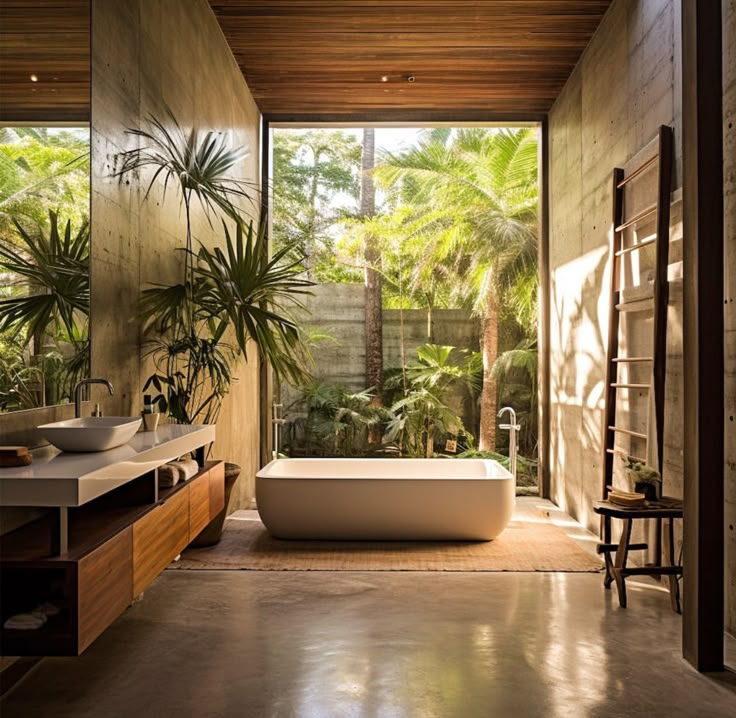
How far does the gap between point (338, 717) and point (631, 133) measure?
11.9 ft

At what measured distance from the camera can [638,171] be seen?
410cm

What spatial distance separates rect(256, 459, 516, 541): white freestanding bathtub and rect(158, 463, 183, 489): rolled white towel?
1.50 m

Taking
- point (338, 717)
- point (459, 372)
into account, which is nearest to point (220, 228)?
point (338, 717)

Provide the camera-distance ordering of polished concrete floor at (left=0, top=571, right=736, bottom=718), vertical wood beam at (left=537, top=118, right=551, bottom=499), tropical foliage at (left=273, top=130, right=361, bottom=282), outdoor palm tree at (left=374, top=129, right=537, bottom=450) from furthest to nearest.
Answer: tropical foliage at (left=273, top=130, right=361, bottom=282) → outdoor palm tree at (left=374, top=129, right=537, bottom=450) → vertical wood beam at (left=537, top=118, right=551, bottom=499) → polished concrete floor at (left=0, top=571, right=736, bottom=718)

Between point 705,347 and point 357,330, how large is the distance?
22.2ft

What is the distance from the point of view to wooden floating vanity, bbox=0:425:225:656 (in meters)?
1.87

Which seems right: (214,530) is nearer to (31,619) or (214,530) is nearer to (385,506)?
(385,506)

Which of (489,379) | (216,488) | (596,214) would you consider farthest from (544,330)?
(216,488)

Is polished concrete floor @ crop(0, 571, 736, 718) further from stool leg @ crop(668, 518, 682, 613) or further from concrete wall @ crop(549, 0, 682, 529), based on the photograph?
concrete wall @ crop(549, 0, 682, 529)

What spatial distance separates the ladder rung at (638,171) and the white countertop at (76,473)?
287 cm

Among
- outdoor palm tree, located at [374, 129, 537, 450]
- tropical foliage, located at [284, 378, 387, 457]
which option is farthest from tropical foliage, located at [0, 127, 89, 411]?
outdoor palm tree, located at [374, 129, 537, 450]

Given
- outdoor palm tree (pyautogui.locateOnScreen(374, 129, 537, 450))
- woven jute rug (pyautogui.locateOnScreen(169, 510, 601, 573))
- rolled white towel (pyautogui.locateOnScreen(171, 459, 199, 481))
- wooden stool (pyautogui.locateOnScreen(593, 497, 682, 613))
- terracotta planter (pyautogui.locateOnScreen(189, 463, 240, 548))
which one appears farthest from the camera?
outdoor palm tree (pyautogui.locateOnScreen(374, 129, 537, 450))

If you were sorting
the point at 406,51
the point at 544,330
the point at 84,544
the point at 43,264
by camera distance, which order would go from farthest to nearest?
the point at 544,330
the point at 406,51
the point at 43,264
the point at 84,544

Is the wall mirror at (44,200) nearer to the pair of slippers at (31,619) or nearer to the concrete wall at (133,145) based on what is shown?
the concrete wall at (133,145)
